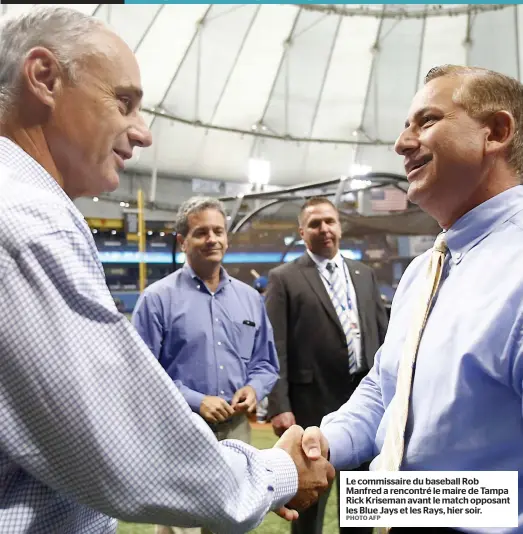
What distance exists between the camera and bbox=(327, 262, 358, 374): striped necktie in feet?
7.72

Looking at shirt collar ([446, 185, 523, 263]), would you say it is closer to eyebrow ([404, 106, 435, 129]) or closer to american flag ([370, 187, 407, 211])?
eyebrow ([404, 106, 435, 129])

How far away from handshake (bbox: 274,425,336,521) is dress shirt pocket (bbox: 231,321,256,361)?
1145 mm

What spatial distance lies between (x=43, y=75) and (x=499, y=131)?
801 mm

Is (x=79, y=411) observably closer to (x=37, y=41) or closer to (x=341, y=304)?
(x=37, y=41)

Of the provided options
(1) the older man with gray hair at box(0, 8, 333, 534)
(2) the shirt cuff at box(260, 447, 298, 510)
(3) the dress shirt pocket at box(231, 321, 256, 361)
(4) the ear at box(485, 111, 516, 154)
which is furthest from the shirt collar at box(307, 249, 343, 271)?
(1) the older man with gray hair at box(0, 8, 333, 534)

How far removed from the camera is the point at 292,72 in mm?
10617

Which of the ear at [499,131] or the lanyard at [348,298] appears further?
the lanyard at [348,298]

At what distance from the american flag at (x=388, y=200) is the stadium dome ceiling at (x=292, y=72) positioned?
19.3ft

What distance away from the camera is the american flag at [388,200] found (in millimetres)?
→ 4477

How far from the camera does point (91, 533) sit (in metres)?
0.75

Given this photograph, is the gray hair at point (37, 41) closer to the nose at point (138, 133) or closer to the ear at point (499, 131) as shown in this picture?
the nose at point (138, 133)

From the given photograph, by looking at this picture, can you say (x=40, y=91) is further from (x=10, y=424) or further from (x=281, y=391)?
(x=281, y=391)

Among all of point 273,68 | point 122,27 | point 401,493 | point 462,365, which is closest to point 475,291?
point 462,365
